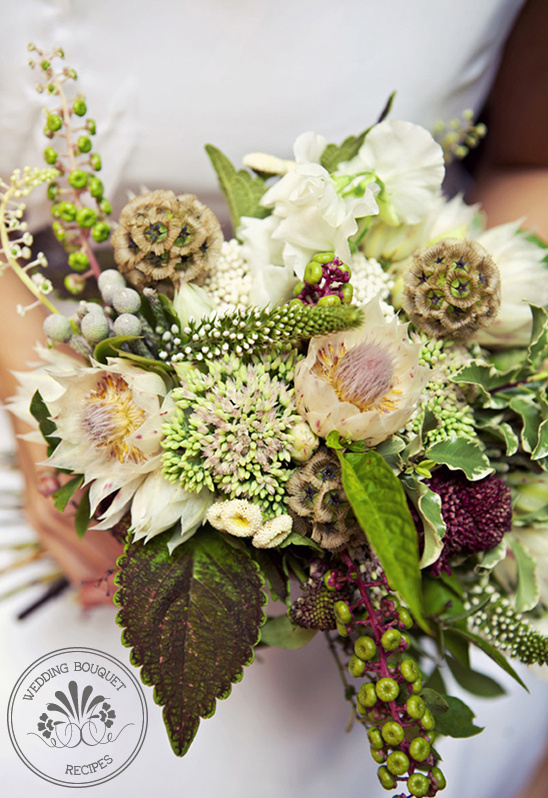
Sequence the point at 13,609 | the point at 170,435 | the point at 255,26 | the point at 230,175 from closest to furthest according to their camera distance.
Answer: the point at 170,435, the point at 230,175, the point at 255,26, the point at 13,609

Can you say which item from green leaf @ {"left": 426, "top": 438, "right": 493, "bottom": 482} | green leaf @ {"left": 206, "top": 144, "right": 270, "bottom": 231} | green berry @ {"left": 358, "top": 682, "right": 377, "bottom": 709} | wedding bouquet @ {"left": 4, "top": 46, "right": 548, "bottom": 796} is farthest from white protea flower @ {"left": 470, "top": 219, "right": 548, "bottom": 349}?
green berry @ {"left": 358, "top": 682, "right": 377, "bottom": 709}

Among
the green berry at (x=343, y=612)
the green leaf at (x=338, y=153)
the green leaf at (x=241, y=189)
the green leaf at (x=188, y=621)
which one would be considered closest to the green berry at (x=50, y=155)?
the green leaf at (x=241, y=189)

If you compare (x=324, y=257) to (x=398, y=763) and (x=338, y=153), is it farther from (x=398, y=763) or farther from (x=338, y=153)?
(x=398, y=763)

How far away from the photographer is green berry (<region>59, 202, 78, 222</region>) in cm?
52

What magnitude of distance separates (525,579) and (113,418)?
0.43 meters

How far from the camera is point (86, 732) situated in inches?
18.9

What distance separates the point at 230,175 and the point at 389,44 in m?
0.33

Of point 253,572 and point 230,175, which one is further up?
point 230,175

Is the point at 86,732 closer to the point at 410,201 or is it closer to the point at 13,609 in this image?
the point at 13,609

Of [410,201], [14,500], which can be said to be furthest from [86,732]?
[410,201]

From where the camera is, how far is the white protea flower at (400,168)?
1.65 feet

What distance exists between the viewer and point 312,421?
0.43m

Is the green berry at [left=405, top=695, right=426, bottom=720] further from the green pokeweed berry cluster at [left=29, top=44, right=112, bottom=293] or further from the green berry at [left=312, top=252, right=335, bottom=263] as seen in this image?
the green pokeweed berry cluster at [left=29, top=44, right=112, bottom=293]

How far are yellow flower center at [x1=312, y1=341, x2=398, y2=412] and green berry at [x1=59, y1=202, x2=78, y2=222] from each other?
292mm
